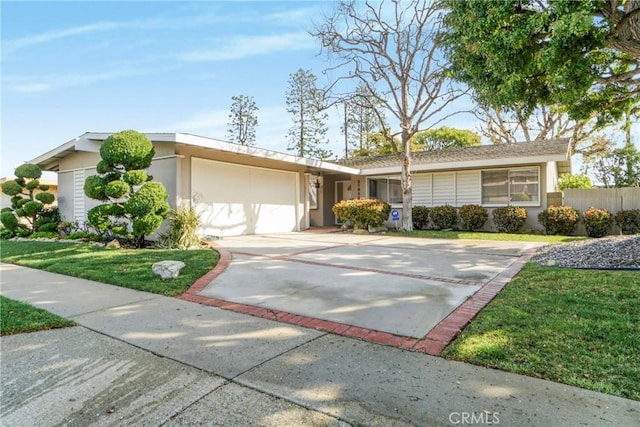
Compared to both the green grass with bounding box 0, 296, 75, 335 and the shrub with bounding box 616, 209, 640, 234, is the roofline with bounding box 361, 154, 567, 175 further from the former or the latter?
the green grass with bounding box 0, 296, 75, 335

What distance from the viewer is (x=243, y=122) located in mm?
30641

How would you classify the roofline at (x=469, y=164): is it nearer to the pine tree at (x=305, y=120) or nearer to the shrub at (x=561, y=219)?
the shrub at (x=561, y=219)

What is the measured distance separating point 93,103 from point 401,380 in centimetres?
1533

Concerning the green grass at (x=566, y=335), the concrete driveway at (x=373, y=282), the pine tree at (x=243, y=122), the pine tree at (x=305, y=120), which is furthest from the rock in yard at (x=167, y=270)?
the pine tree at (x=243, y=122)

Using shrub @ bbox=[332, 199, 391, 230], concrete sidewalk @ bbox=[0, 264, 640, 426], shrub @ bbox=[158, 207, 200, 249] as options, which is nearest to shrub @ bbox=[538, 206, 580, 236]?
shrub @ bbox=[332, 199, 391, 230]

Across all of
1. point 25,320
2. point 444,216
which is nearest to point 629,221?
point 444,216

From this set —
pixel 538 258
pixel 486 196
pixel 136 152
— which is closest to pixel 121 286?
pixel 136 152

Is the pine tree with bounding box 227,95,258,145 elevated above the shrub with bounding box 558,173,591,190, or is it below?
above

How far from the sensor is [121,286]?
5.72 m

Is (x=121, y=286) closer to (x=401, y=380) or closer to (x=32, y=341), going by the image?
(x=32, y=341)

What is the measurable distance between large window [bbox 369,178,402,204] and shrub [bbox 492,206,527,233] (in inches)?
Answer: 181

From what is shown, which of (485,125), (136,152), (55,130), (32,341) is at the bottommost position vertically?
(32,341)

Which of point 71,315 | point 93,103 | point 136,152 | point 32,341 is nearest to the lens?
point 32,341

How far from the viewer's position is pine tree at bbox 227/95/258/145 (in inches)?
1201
